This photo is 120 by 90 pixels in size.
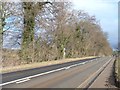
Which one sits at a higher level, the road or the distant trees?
the distant trees

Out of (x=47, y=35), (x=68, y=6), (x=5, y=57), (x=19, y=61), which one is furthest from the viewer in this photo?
(x=68, y=6)

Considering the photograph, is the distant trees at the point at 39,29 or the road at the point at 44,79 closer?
the road at the point at 44,79

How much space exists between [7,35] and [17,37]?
360 centimetres

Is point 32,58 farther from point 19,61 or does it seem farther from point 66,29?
point 66,29

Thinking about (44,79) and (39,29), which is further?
(39,29)

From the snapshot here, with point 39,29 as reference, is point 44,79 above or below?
below

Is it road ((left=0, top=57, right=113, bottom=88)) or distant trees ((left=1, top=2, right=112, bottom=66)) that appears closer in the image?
road ((left=0, top=57, right=113, bottom=88))

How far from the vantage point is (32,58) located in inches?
1740

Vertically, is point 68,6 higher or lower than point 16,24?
higher

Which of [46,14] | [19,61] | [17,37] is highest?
[46,14]

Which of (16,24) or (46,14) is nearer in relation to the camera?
(16,24)

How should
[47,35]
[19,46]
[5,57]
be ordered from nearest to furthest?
[5,57], [19,46], [47,35]

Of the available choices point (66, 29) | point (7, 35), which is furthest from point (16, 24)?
point (66, 29)

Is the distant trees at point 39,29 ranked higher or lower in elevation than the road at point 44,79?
higher
